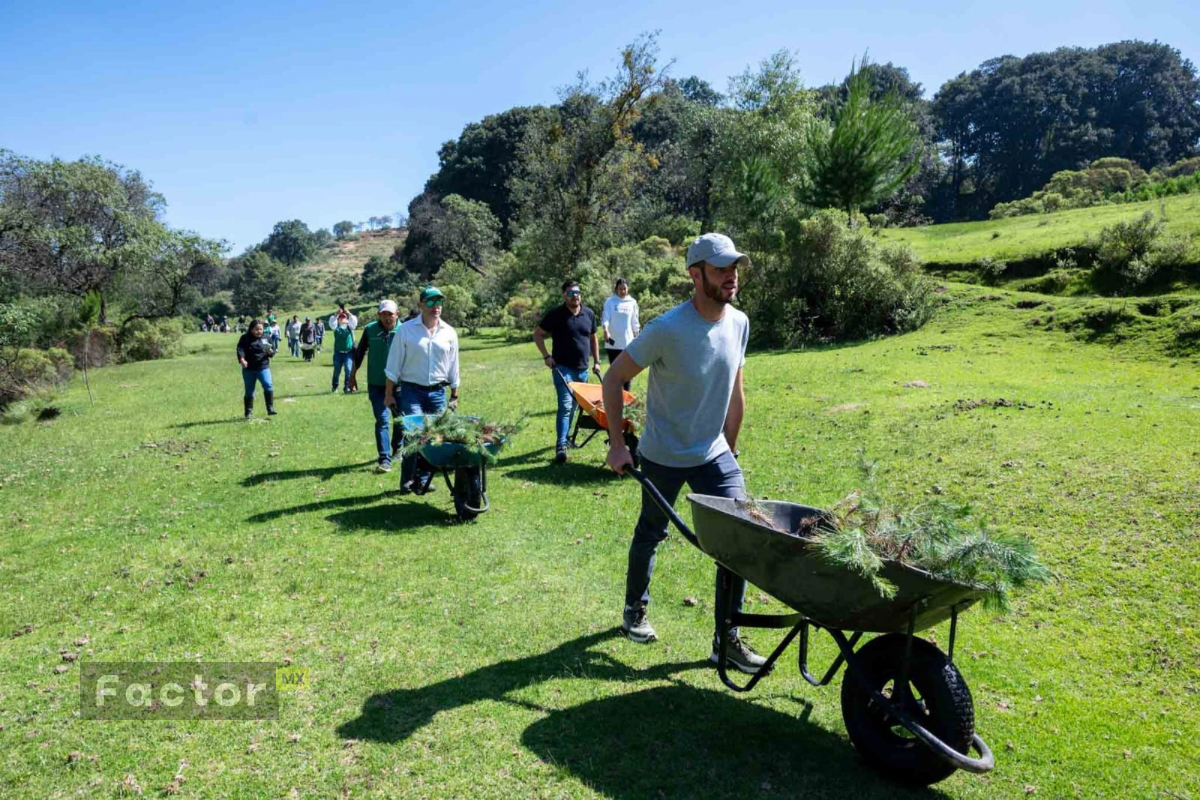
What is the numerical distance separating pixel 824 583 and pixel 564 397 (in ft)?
21.6

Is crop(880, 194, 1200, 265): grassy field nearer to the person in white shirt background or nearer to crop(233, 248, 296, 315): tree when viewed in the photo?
the person in white shirt background

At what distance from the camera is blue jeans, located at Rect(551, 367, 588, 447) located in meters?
9.33

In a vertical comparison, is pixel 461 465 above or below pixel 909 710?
above

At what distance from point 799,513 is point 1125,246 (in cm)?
1733

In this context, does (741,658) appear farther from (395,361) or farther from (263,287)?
(263,287)

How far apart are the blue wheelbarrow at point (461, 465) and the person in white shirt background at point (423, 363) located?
1.21ft

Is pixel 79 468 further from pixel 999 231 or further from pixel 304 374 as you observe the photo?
pixel 999 231

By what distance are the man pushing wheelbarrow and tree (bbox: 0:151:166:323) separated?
3265cm

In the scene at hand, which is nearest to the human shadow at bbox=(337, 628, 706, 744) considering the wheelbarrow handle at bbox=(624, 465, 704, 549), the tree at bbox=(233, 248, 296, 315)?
the wheelbarrow handle at bbox=(624, 465, 704, 549)

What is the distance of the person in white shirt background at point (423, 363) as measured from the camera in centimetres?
746

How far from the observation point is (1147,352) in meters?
12.2

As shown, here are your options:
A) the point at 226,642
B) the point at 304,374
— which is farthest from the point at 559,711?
the point at 304,374

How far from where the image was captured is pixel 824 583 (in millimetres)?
3037

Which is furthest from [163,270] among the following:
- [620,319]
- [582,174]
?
[620,319]
